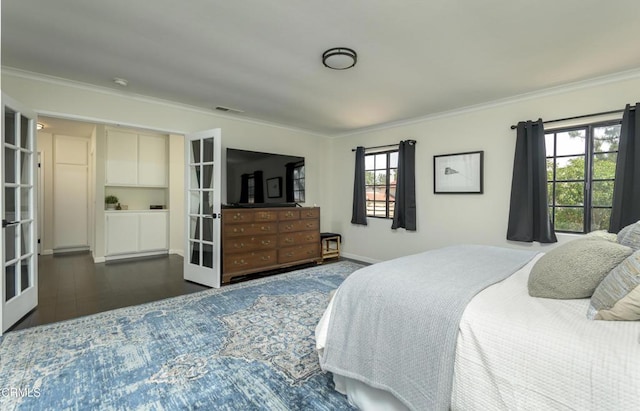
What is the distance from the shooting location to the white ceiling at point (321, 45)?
2.04m

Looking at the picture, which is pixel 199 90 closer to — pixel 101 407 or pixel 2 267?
pixel 2 267

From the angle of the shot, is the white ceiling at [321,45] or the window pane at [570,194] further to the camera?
the window pane at [570,194]

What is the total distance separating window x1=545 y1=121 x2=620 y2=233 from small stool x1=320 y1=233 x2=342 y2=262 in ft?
10.7

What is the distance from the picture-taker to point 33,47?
2.57m

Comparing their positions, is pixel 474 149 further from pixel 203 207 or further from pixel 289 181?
pixel 203 207

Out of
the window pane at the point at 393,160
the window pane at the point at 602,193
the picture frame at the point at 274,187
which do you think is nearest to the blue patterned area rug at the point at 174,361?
the picture frame at the point at 274,187

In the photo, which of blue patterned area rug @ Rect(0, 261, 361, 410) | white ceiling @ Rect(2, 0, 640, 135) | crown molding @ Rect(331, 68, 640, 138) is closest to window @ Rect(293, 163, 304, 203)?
crown molding @ Rect(331, 68, 640, 138)

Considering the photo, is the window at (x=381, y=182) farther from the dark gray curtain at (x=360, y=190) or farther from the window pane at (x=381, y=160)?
the dark gray curtain at (x=360, y=190)

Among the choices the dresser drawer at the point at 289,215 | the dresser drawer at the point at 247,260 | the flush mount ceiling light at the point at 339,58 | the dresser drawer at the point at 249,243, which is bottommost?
the dresser drawer at the point at 247,260

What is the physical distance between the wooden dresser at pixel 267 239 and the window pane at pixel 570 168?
339 cm

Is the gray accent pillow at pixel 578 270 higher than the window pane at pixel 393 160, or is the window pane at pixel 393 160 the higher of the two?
the window pane at pixel 393 160

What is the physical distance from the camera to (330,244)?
5.81m

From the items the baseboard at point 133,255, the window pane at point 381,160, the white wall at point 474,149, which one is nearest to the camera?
the white wall at point 474,149

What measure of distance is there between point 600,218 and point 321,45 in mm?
3439
